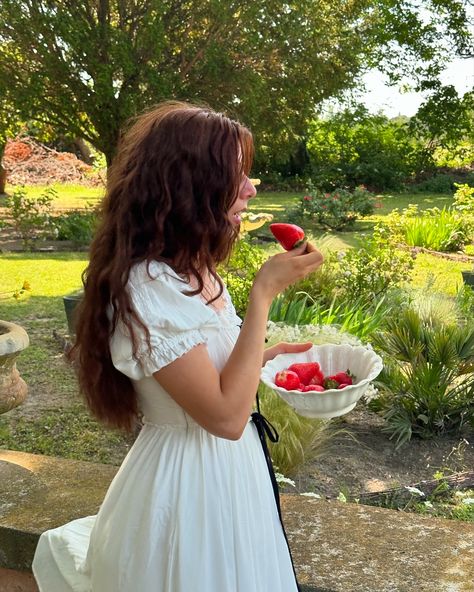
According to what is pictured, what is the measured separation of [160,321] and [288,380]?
0.83m

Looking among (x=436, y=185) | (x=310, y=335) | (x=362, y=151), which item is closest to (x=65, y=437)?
(x=310, y=335)

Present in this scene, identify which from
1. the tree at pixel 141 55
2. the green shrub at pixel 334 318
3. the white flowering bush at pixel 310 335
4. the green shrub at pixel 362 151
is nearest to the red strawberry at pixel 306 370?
the white flowering bush at pixel 310 335

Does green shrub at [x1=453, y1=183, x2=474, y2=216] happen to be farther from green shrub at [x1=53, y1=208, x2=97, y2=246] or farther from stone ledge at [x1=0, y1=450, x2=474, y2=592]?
stone ledge at [x1=0, y1=450, x2=474, y2=592]

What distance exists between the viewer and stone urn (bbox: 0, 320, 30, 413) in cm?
275

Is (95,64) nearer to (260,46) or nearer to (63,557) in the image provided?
(260,46)

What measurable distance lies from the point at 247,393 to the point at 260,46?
14.3 m

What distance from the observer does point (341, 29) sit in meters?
18.3

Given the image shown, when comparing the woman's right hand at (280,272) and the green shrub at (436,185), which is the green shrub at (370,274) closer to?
the woman's right hand at (280,272)

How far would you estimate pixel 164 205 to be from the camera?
143cm

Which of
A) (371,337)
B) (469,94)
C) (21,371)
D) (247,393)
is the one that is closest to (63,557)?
(247,393)

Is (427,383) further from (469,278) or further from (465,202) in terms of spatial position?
(465,202)

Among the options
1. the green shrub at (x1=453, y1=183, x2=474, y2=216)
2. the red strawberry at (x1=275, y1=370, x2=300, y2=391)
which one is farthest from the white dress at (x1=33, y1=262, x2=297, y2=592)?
the green shrub at (x1=453, y1=183, x2=474, y2=216)

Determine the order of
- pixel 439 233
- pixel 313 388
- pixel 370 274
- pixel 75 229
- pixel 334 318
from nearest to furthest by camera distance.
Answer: pixel 313 388 < pixel 334 318 < pixel 370 274 < pixel 439 233 < pixel 75 229

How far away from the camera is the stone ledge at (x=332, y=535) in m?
1.91
